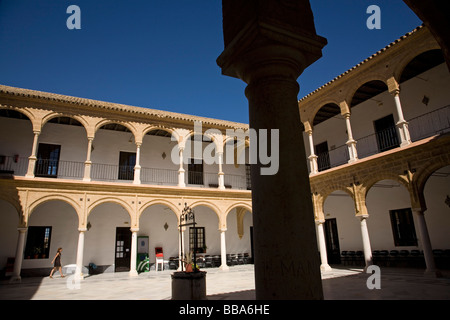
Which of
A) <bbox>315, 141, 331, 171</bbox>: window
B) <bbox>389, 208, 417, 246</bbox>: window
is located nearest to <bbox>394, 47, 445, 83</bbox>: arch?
<bbox>315, 141, 331, 171</bbox>: window

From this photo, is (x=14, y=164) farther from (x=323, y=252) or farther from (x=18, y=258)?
(x=323, y=252)

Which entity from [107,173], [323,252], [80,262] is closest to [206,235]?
[107,173]

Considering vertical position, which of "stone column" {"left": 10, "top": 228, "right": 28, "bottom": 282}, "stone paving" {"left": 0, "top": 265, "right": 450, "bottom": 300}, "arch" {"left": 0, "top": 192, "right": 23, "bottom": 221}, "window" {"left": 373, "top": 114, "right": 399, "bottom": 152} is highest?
"window" {"left": 373, "top": 114, "right": 399, "bottom": 152}

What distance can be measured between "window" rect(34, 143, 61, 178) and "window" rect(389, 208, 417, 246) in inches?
586

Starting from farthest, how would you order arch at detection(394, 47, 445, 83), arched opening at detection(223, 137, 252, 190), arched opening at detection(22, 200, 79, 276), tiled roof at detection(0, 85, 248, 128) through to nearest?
arched opening at detection(223, 137, 252, 190)
arched opening at detection(22, 200, 79, 276)
tiled roof at detection(0, 85, 248, 128)
arch at detection(394, 47, 445, 83)

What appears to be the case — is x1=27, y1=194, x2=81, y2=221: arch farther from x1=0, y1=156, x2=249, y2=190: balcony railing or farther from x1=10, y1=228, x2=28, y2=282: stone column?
x1=0, y1=156, x2=249, y2=190: balcony railing

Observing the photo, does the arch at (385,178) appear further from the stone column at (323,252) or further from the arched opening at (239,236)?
the arched opening at (239,236)

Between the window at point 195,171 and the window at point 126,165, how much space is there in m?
3.10

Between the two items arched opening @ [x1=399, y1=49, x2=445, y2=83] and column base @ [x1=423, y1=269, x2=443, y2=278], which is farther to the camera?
arched opening @ [x1=399, y1=49, x2=445, y2=83]

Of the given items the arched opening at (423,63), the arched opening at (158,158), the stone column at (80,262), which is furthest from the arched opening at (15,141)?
the arched opening at (423,63)

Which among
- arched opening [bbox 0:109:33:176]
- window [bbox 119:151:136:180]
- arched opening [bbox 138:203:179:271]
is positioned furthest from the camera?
window [bbox 119:151:136:180]

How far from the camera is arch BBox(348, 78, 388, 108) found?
504 inches

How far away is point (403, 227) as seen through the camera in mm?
12914
